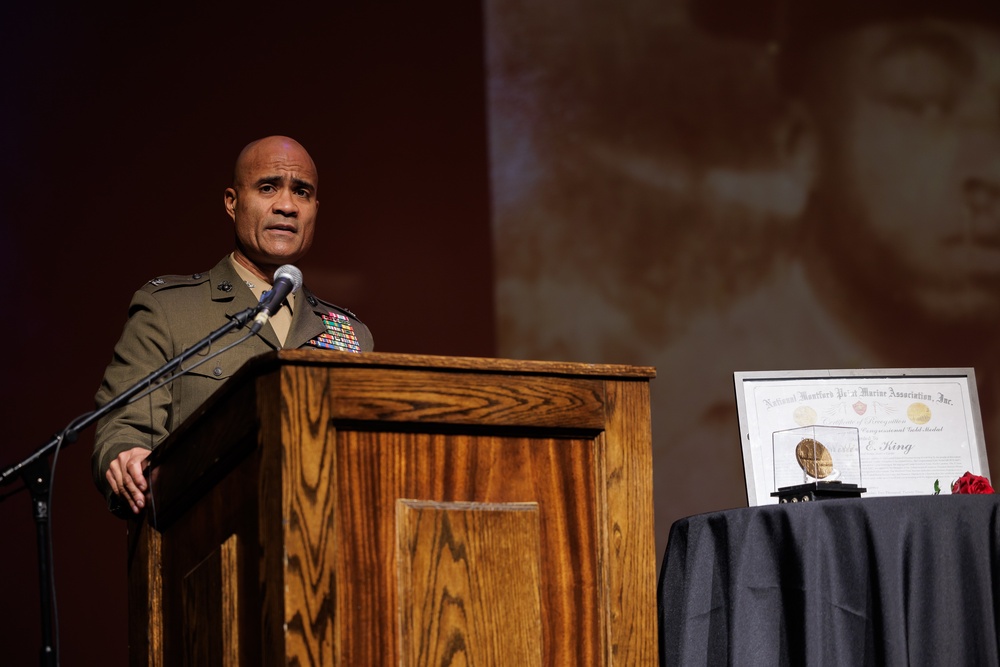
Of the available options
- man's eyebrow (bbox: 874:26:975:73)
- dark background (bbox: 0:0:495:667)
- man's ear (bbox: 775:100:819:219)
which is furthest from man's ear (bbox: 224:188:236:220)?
man's eyebrow (bbox: 874:26:975:73)

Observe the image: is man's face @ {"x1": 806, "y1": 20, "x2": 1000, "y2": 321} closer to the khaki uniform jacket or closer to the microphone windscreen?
the khaki uniform jacket

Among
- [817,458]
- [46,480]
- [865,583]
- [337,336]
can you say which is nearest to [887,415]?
[817,458]

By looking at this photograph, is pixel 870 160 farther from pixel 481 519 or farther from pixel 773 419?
pixel 481 519

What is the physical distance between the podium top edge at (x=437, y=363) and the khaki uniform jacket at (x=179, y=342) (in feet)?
2.44

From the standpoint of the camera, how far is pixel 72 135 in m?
3.17

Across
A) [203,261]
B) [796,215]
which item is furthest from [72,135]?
[796,215]

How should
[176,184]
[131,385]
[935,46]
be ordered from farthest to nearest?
1. [935,46]
2. [176,184]
3. [131,385]

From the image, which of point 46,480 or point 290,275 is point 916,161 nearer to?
point 290,275

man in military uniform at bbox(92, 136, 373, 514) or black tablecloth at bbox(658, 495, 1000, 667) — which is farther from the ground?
man in military uniform at bbox(92, 136, 373, 514)

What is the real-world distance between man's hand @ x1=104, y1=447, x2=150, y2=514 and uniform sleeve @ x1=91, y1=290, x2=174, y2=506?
1.7 inches

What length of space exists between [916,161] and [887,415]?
4.84ft

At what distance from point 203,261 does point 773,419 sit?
1.59 m

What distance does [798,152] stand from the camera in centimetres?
367

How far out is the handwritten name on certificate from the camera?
8.09 ft
